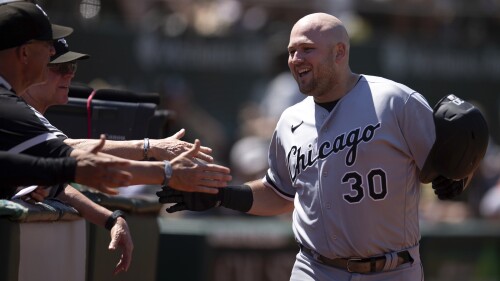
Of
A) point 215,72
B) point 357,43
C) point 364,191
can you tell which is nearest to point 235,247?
point 215,72

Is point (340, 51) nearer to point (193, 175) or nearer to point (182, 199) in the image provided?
point (182, 199)

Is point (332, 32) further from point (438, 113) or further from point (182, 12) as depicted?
point (182, 12)

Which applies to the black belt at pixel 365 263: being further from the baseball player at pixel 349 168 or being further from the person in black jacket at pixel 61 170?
the person in black jacket at pixel 61 170

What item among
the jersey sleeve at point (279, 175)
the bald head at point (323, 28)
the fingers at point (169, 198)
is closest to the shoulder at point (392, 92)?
the bald head at point (323, 28)

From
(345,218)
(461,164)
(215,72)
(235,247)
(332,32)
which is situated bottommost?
(235,247)

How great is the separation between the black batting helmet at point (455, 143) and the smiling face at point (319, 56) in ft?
1.95

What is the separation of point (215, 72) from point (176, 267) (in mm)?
6029

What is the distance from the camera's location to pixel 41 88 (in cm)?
578

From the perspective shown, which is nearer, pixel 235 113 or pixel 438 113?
pixel 438 113

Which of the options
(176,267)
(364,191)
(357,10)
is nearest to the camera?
(364,191)

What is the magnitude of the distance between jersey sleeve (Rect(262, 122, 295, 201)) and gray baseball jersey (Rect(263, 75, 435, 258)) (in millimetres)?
369

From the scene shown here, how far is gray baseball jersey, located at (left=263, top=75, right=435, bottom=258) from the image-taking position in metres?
5.53

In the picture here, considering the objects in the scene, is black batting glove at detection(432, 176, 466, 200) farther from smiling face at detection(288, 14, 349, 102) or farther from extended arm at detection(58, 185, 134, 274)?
extended arm at detection(58, 185, 134, 274)

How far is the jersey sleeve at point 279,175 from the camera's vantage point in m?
6.14
